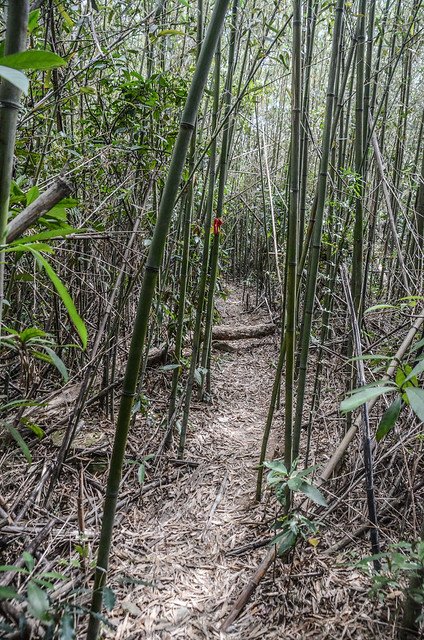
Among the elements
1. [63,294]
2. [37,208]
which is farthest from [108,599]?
[37,208]

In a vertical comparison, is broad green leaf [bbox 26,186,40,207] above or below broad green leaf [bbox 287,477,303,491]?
above

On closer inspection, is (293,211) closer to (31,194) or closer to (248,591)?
(31,194)

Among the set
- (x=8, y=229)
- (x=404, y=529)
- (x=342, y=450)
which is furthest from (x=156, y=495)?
(x=8, y=229)

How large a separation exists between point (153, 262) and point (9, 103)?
0.37m

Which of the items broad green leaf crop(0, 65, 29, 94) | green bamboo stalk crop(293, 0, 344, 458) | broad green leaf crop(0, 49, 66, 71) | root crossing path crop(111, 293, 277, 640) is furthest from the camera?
green bamboo stalk crop(293, 0, 344, 458)

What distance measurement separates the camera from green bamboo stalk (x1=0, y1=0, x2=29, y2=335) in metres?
0.64

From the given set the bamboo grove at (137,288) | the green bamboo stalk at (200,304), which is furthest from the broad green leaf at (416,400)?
the green bamboo stalk at (200,304)

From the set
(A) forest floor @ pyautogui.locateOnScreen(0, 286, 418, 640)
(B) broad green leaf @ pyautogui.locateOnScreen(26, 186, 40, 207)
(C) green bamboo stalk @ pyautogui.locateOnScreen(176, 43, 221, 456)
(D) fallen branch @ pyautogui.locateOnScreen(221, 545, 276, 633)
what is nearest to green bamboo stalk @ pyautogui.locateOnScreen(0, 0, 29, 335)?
(B) broad green leaf @ pyautogui.locateOnScreen(26, 186, 40, 207)

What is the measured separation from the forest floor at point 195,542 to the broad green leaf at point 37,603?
128mm

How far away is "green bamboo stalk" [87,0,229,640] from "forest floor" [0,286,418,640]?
4.3 inches

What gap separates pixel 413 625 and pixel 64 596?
985mm

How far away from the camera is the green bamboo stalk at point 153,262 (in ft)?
2.71

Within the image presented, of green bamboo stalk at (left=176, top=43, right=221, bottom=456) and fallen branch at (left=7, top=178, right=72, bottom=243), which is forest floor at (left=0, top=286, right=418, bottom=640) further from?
fallen branch at (left=7, top=178, right=72, bottom=243)

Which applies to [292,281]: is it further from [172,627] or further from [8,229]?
[172,627]
